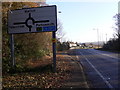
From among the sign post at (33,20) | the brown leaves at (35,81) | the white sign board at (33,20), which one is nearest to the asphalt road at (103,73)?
the brown leaves at (35,81)

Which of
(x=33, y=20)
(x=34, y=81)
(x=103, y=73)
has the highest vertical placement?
(x=33, y=20)

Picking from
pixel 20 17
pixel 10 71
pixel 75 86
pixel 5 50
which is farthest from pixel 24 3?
pixel 75 86

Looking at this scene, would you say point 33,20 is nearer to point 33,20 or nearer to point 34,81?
point 33,20

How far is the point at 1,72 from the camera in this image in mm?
15195

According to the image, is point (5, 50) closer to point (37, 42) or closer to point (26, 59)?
point (26, 59)

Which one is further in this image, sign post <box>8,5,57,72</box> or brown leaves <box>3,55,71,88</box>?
sign post <box>8,5,57,72</box>

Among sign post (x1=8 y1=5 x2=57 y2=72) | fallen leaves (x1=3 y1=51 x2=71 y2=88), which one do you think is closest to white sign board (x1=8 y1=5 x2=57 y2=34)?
sign post (x1=8 y1=5 x2=57 y2=72)

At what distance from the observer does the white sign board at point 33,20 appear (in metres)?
16.9

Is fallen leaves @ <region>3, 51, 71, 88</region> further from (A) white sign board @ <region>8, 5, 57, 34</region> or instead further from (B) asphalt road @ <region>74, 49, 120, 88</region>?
(A) white sign board @ <region>8, 5, 57, 34</region>

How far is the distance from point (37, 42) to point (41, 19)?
6.50 metres

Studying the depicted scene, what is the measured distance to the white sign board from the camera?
55.4ft

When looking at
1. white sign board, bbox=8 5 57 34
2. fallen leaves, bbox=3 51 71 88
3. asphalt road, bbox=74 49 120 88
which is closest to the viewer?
fallen leaves, bbox=3 51 71 88

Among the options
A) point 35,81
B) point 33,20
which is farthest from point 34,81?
point 33,20

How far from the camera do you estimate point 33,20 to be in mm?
17203
